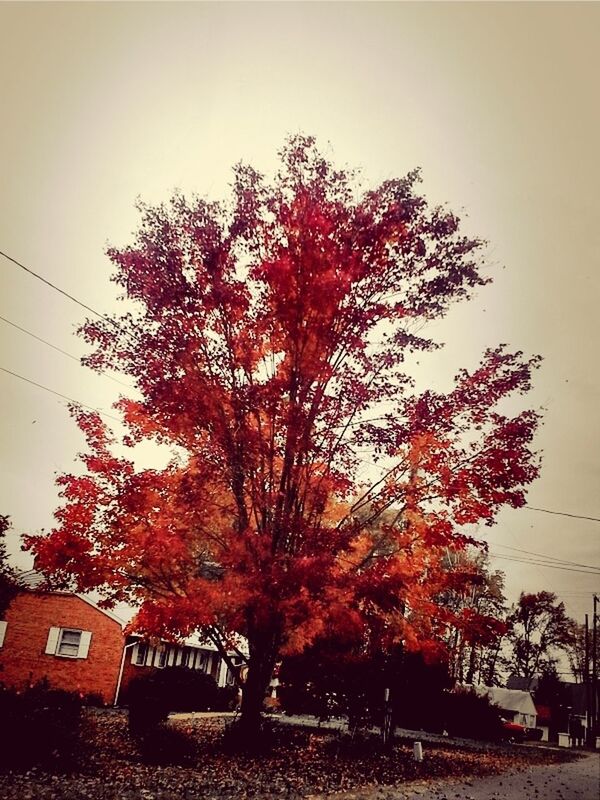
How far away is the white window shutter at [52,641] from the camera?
1886cm

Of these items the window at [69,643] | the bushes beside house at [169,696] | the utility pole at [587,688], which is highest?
the utility pole at [587,688]

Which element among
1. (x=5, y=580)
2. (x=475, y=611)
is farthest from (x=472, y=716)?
(x=5, y=580)

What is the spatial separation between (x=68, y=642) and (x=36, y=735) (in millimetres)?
12440

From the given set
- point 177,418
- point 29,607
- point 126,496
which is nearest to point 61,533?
point 126,496

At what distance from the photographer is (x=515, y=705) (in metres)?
7.69

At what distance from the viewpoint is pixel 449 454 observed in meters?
9.49

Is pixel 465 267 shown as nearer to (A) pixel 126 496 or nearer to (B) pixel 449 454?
(B) pixel 449 454

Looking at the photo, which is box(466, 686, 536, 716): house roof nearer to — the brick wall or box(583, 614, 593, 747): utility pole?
box(583, 614, 593, 747): utility pole

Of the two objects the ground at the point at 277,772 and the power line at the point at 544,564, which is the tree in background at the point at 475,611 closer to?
the power line at the point at 544,564

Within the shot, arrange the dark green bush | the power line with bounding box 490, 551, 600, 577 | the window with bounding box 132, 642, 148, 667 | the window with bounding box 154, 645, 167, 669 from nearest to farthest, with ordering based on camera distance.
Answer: the power line with bounding box 490, 551, 600, 577 → the dark green bush → the window with bounding box 132, 642, 148, 667 → the window with bounding box 154, 645, 167, 669

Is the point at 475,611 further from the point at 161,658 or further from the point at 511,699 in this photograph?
the point at 161,658

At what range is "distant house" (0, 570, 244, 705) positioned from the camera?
18656 millimetres

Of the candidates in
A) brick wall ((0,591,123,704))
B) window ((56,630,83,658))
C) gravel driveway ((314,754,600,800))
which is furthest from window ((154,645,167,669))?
gravel driveway ((314,754,600,800))

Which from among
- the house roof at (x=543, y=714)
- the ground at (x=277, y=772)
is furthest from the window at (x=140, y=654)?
the house roof at (x=543, y=714)
